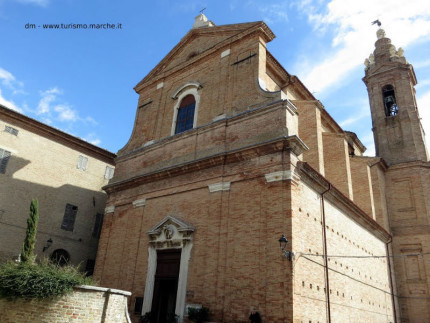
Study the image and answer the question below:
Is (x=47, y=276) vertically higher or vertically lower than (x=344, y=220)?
lower

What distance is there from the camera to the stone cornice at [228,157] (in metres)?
11.0

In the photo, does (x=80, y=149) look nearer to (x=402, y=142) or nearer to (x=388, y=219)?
(x=388, y=219)

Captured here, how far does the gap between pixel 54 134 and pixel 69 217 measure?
4172 mm

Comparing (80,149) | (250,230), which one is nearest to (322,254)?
(250,230)

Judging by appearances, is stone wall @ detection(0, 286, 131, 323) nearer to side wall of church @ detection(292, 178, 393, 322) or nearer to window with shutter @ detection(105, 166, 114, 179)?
side wall of church @ detection(292, 178, 393, 322)

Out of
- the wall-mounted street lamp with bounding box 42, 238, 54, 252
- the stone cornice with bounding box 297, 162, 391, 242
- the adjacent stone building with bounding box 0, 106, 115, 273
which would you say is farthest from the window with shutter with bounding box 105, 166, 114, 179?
the stone cornice with bounding box 297, 162, 391, 242

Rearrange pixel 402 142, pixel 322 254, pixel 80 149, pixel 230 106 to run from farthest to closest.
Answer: pixel 402 142
pixel 80 149
pixel 230 106
pixel 322 254

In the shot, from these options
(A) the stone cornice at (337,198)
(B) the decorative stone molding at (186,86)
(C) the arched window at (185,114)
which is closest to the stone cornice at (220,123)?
(C) the arched window at (185,114)

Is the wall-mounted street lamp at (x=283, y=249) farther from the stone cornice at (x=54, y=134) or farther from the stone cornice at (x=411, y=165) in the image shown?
the stone cornice at (x=411, y=165)

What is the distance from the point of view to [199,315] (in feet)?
33.9

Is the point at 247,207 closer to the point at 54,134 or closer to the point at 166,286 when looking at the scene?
the point at 166,286

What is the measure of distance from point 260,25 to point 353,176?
34.1ft

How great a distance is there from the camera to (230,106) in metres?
13.8

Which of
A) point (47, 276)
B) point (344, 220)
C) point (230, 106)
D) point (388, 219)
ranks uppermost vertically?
point (230, 106)
